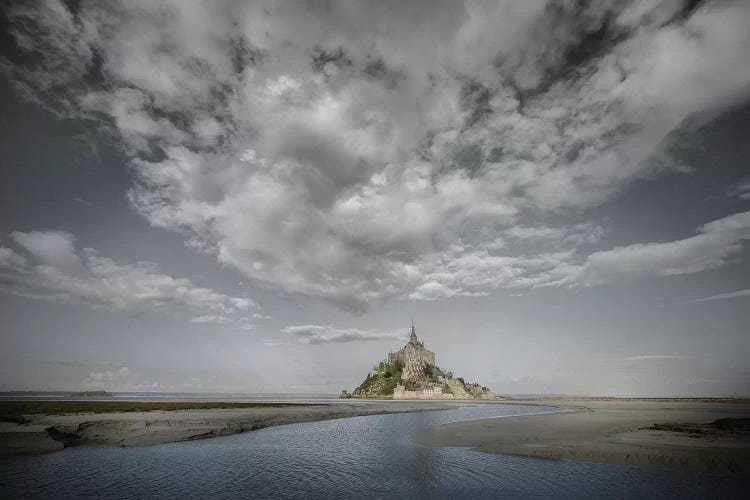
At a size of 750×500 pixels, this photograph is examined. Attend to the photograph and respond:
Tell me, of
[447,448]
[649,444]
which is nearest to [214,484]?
[447,448]

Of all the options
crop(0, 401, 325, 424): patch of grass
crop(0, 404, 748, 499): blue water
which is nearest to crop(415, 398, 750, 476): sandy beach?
crop(0, 404, 748, 499): blue water

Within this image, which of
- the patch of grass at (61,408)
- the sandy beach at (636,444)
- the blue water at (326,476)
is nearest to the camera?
the blue water at (326,476)

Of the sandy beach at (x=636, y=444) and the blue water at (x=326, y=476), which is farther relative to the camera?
the sandy beach at (x=636, y=444)

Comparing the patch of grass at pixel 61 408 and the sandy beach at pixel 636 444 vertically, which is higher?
the sandy beach at pixel 636 444

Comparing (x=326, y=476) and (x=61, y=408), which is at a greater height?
(x=326, y=476)

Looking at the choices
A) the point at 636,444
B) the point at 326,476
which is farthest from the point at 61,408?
the point at 636,444

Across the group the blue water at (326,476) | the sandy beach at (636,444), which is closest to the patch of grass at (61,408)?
the blue water at (326,476)

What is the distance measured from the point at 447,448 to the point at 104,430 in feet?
120

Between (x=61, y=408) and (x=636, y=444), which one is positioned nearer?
(x=636, y=444)

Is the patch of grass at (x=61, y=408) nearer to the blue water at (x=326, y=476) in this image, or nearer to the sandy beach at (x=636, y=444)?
the blue water at (x=326, y=476)

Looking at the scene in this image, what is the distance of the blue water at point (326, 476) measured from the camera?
715 inches

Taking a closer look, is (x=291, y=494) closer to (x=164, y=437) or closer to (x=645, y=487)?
(x=645, y=487)

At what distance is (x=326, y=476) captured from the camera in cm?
2208

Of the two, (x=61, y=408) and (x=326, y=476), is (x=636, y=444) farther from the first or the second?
(x=61, y=408)
